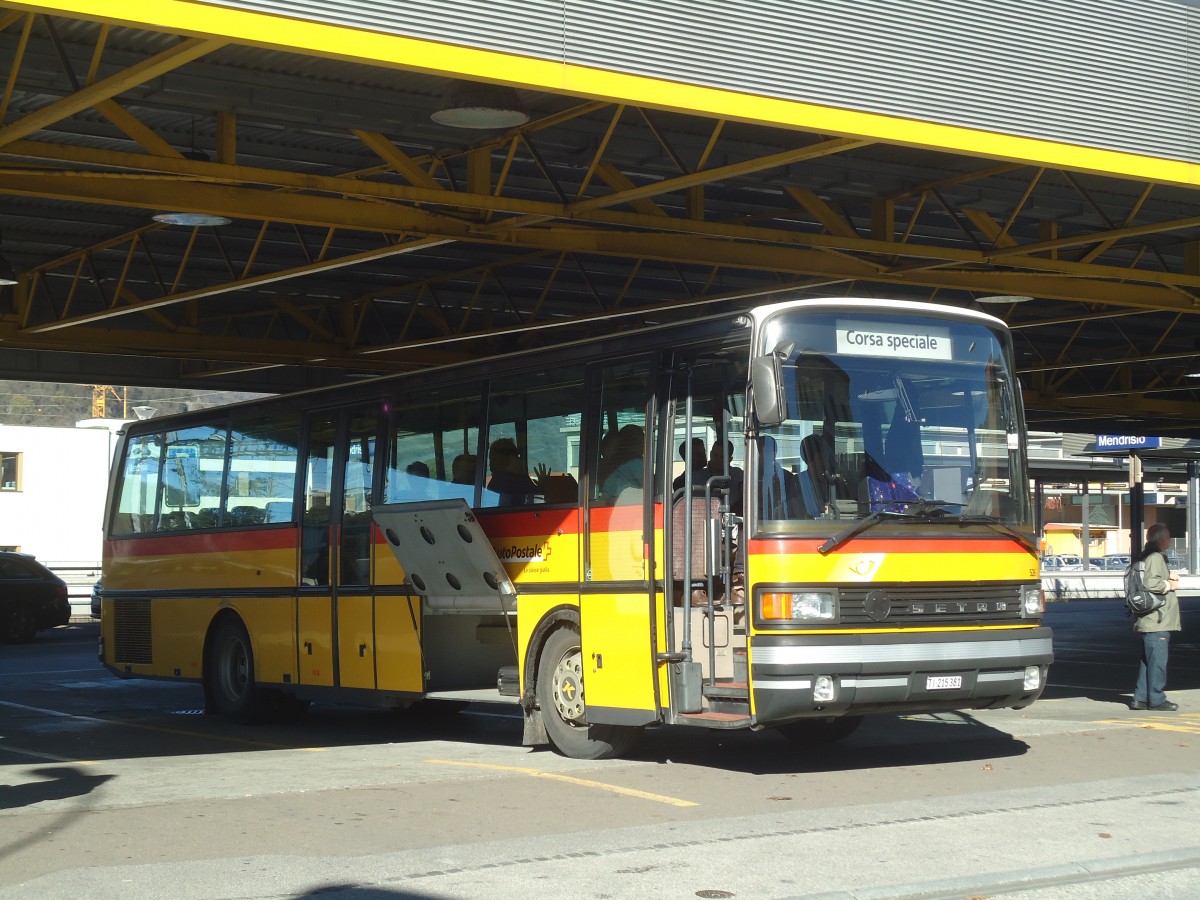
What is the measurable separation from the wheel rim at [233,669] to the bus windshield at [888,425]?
26.9ft

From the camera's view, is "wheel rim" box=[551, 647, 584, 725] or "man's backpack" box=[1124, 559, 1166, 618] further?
"man's backpack" box=[1124, 559, 1166, 618]

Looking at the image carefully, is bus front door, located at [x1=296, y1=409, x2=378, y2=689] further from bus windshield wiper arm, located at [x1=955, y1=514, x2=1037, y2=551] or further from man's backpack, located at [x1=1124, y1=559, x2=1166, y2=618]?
man's backpack, located at [x1=1124, y1=559, x2=1166, y2=618]

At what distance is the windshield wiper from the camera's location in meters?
10.5

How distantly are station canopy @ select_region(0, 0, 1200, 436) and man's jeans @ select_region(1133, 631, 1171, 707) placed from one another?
4333 millimetres

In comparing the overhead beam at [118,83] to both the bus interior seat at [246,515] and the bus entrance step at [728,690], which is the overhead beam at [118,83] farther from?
the bus interior seat at [246,515]

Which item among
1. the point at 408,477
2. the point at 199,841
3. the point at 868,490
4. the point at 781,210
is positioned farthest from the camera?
the point at 781,210

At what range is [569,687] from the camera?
12.4 metres

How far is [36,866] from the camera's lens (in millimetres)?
8062

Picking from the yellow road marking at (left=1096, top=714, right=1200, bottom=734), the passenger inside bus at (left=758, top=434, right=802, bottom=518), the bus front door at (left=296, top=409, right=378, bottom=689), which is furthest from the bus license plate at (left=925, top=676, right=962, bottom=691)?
the bus front door at (left=296, top=409, right=378, bottom=689)

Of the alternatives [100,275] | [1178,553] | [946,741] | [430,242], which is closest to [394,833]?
[946,741]

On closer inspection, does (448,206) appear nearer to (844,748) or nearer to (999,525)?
(844,748)

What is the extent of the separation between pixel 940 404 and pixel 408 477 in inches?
208

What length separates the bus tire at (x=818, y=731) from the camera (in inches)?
513

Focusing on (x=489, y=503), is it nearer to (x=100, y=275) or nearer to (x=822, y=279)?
(x=822, y=279)
